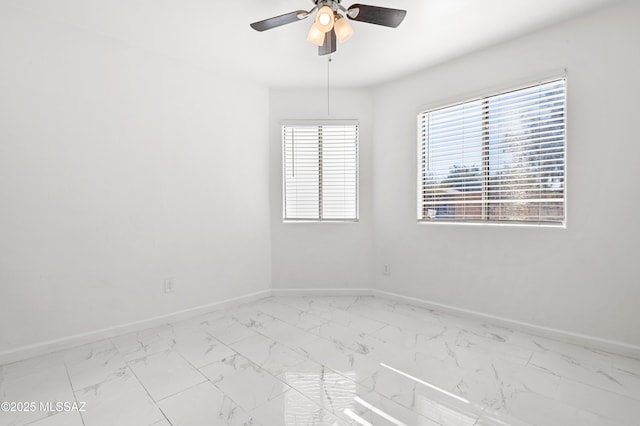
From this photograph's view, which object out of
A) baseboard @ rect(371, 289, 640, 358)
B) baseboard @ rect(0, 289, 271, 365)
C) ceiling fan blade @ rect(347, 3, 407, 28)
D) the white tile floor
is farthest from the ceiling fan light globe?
baseboard @ rect(0, 289, 271, 365)

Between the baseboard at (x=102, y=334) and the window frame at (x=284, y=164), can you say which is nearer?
the baseboard at (x=102, y=334)

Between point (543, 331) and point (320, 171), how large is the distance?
279cm

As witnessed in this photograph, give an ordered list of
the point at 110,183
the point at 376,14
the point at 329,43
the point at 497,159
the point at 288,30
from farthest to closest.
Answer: the point at 497,159 → the point at 110,183 → the point at 288,30 → the point at 329,43 → the point at 376,14

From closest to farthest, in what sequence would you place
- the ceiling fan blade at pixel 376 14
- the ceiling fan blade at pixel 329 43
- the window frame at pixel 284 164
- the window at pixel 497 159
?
the ceiling fan blade at pixel 376 14 < the ceiling fan blade at pixel 329 43 < the window at pixel 497 159 < the window frame at pixel 284 164

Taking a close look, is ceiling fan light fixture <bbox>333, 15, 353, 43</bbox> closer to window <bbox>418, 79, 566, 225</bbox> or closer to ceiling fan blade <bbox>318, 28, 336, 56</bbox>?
ceiling fan blade <bbox>318, 28, 336, 56</bbox>

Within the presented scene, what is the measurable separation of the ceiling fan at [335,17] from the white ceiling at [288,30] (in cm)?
27

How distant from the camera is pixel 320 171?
3896 millimetres

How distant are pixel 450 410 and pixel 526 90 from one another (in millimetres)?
2678

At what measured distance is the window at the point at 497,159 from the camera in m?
2.60

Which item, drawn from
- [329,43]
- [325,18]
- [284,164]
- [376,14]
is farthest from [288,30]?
[284,164]

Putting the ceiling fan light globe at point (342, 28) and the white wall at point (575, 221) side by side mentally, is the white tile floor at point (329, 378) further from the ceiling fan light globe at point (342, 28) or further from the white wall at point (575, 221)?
the ceiling fan light globe at point (342, 28)

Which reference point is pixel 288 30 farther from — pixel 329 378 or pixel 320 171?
pixel 329 378

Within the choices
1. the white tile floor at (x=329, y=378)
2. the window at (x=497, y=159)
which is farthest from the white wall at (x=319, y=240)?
the white tile floor at (x=329, y=378)

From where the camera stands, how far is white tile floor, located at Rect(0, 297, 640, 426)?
5.44ft
